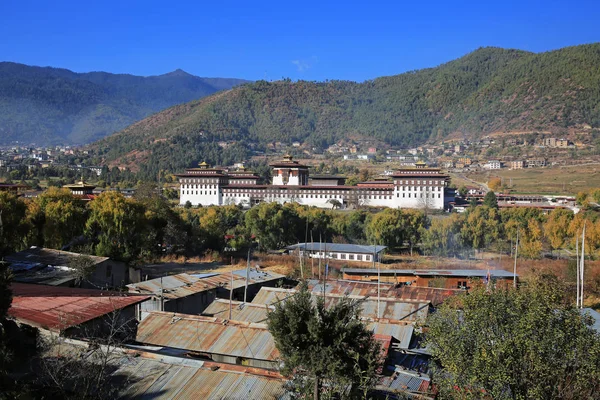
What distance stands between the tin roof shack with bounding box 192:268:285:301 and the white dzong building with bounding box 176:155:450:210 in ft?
124

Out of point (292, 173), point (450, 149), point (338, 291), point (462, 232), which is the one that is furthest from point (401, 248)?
point (450, 149)

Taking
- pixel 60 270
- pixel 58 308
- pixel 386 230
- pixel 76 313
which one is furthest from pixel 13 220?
pixel 386 230

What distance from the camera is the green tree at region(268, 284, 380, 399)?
28.0 feet

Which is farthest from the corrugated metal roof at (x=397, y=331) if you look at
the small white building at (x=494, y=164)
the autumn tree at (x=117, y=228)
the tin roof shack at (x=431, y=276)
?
the small white building at (x=494, y=164)

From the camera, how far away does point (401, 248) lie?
1684 inches

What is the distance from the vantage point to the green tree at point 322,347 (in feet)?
28.0

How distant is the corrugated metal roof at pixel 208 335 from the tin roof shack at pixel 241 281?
6.02m

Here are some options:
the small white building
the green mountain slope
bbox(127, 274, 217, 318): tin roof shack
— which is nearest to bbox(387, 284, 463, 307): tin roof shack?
bbox(127, 274, 217, 318): tin roof shack

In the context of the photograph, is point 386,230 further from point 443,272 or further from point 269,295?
point 269,295

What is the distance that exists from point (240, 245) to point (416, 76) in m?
159

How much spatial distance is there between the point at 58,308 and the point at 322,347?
22.8 feet

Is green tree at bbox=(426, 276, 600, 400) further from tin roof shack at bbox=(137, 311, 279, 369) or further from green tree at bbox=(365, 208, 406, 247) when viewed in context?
green tree at bbox=(365, 208, 406, 247)

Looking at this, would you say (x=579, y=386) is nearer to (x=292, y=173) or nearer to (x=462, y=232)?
(x=462, y=232)

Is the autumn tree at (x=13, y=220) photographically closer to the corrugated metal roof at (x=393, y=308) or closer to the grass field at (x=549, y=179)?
the corrugated metal roof at (x=393, y=308)
